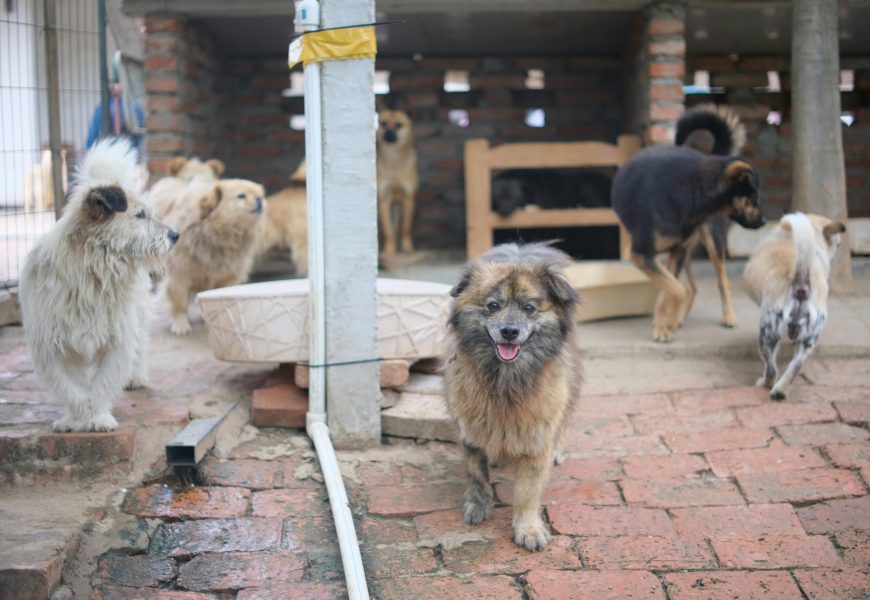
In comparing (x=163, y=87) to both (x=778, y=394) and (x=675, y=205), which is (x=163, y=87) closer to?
(x=675, y=205)

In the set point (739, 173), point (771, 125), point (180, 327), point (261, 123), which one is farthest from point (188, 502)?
point (771, 125)

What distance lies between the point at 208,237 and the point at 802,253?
3.48 metres

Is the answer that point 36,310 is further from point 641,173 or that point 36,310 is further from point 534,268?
point 641,173

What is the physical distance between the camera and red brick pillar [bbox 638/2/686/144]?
253 inches

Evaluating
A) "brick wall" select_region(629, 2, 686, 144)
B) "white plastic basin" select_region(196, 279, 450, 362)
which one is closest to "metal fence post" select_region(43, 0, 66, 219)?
"white plastic basin" select_region(196, 279, 450, 362)

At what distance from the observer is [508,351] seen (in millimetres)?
3199

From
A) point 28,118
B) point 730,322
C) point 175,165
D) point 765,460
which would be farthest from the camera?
point 28,118

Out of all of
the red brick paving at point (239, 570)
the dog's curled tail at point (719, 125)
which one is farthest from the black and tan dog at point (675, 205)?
the red brick paving at point (239, 570)

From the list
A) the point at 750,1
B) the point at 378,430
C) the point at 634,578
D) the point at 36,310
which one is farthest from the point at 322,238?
the point at 750,1

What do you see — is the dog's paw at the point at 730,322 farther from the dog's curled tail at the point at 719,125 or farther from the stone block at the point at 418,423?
the stone block at the point at 418,423

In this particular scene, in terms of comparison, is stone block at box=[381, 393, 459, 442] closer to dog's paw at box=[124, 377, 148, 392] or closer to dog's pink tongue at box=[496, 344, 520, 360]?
dog's pink tongue at box=[496, 344, 520, 360]

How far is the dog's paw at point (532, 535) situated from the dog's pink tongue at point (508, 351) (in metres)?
0.62

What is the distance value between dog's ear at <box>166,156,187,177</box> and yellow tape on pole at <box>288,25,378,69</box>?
108 inches

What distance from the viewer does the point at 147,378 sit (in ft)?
14.9
